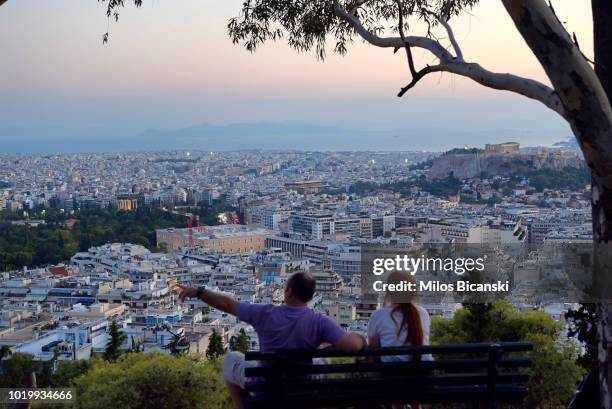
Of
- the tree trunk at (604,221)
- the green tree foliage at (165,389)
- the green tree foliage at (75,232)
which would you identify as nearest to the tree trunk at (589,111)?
the tree trunk at (604,221)

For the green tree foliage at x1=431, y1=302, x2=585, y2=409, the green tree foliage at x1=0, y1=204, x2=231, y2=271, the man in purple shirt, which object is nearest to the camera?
the man in purple shirt

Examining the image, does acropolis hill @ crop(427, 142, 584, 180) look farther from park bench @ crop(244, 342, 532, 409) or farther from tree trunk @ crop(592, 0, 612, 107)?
park bench @ crop(244, 342, 532, 409)

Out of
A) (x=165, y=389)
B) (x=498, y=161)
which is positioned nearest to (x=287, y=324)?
(x=165, y=389)

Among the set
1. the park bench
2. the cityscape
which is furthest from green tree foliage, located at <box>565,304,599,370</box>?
the park bench

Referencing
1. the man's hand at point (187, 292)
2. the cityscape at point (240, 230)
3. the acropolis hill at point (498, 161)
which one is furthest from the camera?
the acropolis hill at point (498, 161)

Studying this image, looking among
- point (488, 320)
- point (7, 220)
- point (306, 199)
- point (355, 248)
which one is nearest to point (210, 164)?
point (306, 199)

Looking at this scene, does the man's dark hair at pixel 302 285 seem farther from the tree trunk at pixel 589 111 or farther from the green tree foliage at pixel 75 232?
the green tree foliage at pixel 75 232
